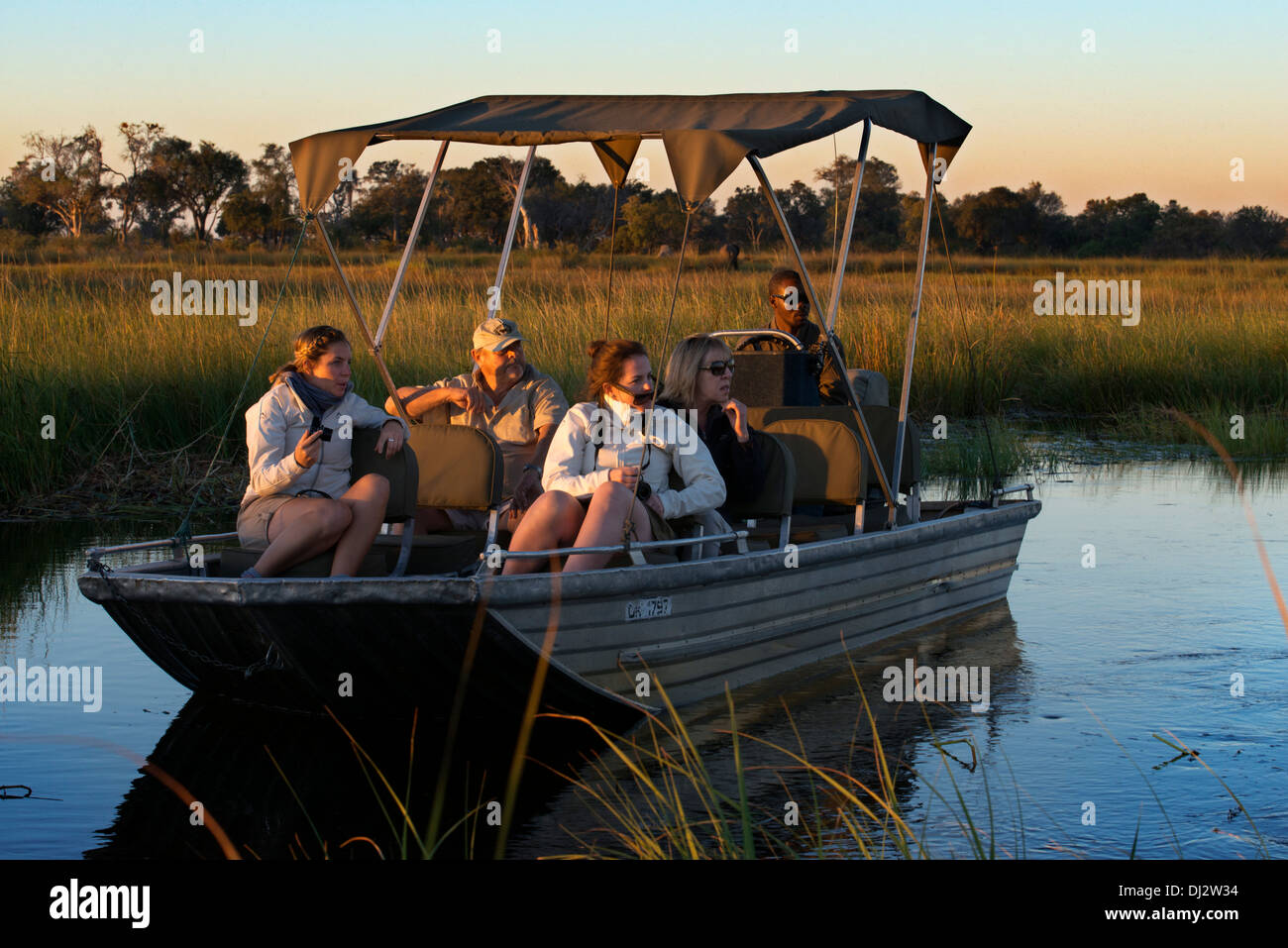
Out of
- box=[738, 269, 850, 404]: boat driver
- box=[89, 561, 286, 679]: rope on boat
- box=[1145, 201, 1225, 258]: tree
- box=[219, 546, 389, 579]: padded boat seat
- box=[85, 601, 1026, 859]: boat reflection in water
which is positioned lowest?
box=[85, 601, 1026, 859]: boat reflection in water

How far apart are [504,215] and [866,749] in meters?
60.7

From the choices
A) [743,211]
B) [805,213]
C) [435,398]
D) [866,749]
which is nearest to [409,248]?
[435,398]

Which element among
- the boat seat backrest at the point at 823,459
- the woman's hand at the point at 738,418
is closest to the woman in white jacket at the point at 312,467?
the woman's hand at the point at 738,418

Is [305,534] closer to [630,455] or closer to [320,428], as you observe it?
[320,428]

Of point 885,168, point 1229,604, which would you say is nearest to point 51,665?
point 1229,604

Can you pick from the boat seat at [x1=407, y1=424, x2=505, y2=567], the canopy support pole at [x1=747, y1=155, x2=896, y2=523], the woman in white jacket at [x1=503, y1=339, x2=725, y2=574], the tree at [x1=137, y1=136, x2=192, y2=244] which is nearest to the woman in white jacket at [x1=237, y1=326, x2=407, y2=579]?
the boat seat at [x1=407, y1=424, x2=505, y2=567]

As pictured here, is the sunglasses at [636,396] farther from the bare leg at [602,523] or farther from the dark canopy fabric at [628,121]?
the dark canopy fabric at [628,121]

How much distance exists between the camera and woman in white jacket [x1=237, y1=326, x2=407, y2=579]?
6.84m

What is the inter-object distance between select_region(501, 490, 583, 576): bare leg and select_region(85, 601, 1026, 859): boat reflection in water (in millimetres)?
704

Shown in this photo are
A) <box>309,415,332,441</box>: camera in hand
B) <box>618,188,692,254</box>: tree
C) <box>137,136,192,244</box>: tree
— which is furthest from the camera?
<box>137,136,192,244</box>: tree

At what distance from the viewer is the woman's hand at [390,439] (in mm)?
7188

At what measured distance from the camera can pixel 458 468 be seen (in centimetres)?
757

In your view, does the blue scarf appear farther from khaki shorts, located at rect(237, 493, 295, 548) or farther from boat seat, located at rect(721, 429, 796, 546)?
boat seat, located at rect(721, 429, 796, 546)
